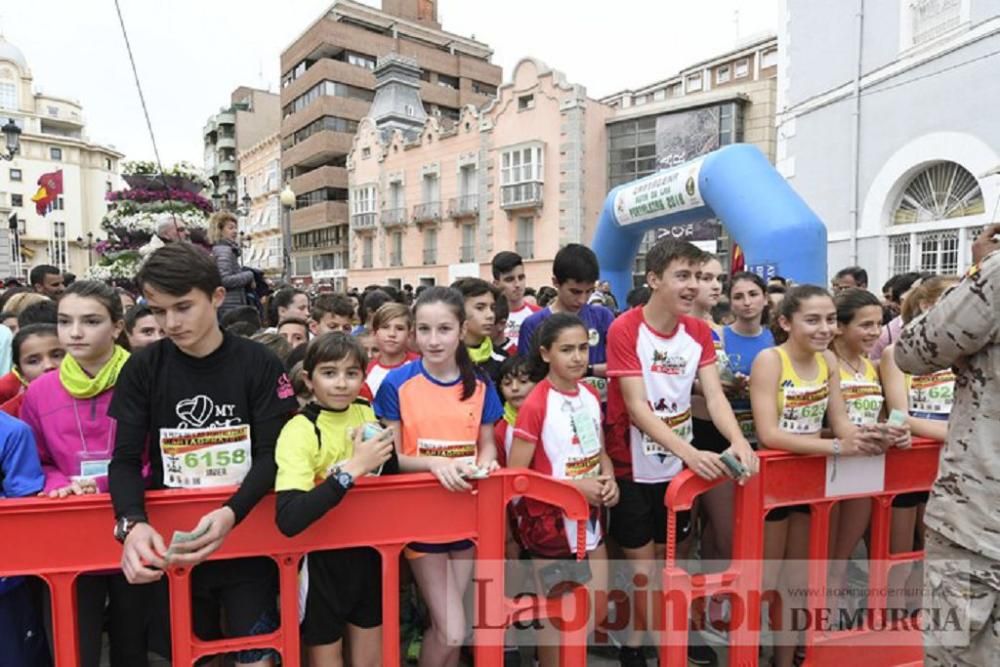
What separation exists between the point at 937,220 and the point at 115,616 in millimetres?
12214

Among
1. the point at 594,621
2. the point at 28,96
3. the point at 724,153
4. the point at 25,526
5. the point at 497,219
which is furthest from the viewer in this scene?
the point at 28,96

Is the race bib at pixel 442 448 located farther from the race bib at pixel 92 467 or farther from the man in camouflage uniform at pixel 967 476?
the man in camouflage uniform at pixel 967 476

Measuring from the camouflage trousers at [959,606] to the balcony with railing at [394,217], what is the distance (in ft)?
95.2

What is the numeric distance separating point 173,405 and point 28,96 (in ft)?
271

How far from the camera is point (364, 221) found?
31656mm

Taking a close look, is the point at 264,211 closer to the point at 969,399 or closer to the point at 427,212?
the point at 427,212

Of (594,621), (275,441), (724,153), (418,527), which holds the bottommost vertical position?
(594,621)

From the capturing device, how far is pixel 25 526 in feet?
5.42

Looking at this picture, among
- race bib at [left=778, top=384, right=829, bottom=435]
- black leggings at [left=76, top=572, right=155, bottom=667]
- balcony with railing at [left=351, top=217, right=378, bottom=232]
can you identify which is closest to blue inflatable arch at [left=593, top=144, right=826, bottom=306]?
race bib at [left=778, top=384, right=829, bottom=435]

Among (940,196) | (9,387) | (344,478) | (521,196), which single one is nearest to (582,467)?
(344,478)

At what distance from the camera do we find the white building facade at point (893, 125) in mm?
9289

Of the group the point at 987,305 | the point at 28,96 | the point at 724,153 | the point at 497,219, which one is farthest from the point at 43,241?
the point at 987,305

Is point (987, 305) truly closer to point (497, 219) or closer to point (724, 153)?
point (724, 153)

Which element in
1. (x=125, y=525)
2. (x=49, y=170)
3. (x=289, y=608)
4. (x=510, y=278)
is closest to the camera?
(x=125, y=525)
